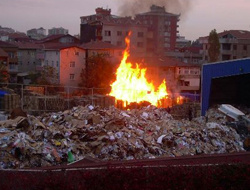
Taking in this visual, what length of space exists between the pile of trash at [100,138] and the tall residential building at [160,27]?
40649 mm

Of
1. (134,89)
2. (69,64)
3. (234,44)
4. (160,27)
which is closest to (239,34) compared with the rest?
(234,44)

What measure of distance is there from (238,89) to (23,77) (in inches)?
1065

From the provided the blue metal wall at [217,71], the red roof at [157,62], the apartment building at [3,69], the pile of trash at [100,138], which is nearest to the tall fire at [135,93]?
the blue metal wall at [217,71]

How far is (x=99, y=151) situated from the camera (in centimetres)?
1162

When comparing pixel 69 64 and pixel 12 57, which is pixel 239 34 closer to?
pixel 69 64

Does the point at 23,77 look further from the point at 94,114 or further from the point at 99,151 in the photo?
the point at 99,151

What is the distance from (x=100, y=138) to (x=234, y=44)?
3613 cm

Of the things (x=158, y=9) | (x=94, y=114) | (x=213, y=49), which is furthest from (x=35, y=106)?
(x=158, y=9)

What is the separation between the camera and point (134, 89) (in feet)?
79.8

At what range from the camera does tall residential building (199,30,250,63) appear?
43906mm

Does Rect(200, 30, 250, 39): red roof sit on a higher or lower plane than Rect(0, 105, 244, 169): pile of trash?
higher

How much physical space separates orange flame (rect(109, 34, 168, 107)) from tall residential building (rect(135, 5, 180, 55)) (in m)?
20.6

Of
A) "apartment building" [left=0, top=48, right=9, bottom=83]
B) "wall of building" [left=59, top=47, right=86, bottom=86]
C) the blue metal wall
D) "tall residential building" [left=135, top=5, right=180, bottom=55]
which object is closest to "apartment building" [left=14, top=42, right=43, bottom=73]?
"apartment building" [left=0, top=48, right=9, bottom=83]

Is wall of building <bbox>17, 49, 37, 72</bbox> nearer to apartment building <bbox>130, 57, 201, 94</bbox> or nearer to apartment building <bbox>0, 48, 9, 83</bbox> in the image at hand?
apartment building <bbox>0, 48, 9, 83</bbox>
